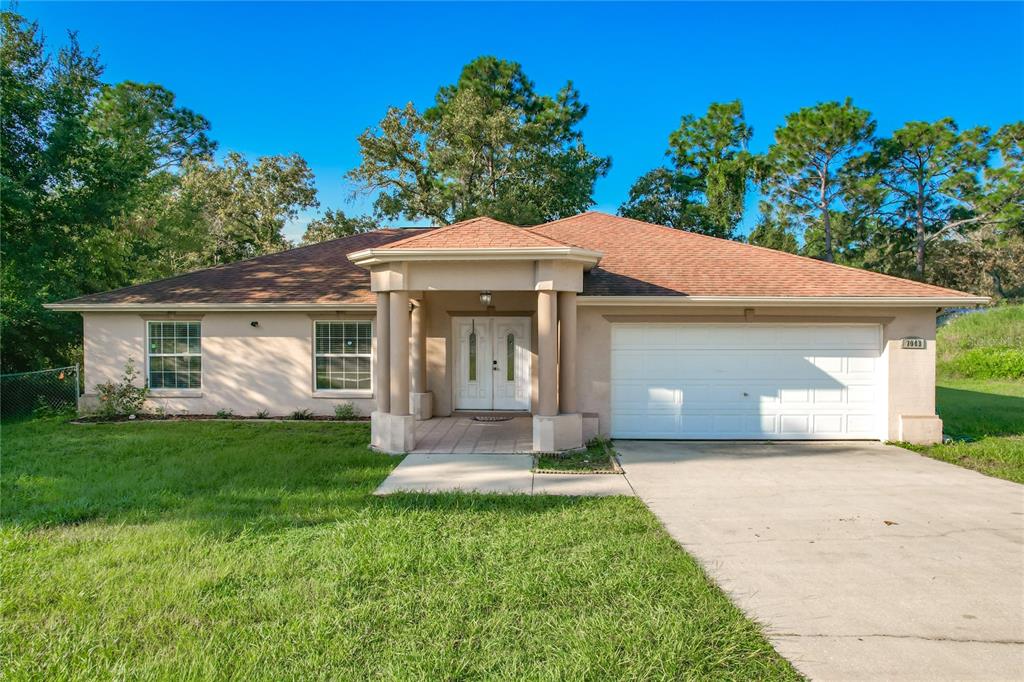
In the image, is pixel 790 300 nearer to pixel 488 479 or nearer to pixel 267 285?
pixel 488 479

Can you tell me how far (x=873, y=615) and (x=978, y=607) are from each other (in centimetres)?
90

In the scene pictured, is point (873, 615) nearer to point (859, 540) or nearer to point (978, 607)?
point (978, 607)

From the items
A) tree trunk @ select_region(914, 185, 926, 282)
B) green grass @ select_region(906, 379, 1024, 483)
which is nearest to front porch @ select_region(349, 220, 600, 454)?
green grass @ select_region(906, 379, 1024, 483)

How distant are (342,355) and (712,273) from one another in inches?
332

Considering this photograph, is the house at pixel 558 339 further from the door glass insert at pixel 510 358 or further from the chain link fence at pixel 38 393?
the chain link fence at pixel 38 393

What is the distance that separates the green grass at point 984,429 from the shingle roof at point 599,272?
2.78 meters

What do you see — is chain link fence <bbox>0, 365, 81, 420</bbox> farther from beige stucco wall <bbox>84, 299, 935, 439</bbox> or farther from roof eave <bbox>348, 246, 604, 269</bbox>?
roof eave <bbox>348, 246, 604, 269</bbox>

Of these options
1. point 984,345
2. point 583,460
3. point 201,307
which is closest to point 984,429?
point 583,460

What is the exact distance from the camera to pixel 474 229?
9391 millimetres

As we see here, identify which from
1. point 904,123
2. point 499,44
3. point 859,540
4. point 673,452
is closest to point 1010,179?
point 904,123

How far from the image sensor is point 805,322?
33.0 ft

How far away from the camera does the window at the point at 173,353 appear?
1255 cm

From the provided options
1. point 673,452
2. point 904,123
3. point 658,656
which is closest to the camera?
point 658,656

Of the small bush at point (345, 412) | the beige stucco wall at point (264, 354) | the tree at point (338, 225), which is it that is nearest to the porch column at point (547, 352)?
the beige stucco wall at point (264, 354)
